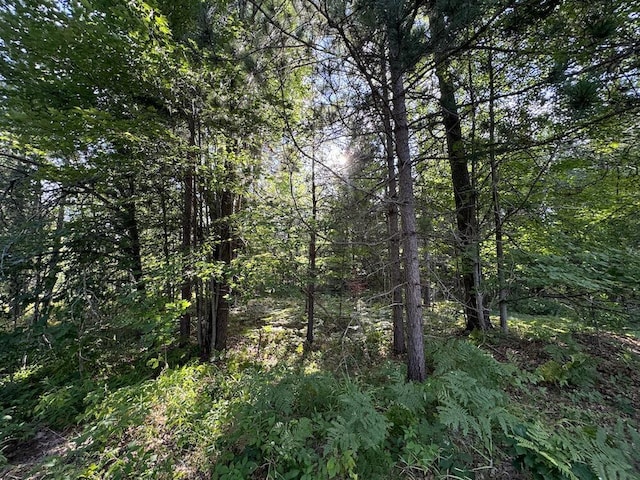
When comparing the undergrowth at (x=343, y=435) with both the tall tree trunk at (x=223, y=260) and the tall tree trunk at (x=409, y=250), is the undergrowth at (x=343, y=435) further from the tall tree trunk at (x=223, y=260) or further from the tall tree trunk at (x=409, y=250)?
the tall tree trunk at (x=223, y=260)

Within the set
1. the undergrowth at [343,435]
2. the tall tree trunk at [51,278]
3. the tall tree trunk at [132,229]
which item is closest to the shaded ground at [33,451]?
the undergrowth at [343,435]

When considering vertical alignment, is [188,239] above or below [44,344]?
above

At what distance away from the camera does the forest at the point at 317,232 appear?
2.29 metres

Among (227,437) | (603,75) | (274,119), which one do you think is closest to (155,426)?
(227,437)

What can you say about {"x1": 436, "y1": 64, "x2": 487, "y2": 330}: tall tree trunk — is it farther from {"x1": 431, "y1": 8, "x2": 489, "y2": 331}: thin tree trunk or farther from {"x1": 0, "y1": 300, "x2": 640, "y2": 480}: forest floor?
{"x1": 0, "y1": 300, "x2": 640, "y2": 480}: forest floor

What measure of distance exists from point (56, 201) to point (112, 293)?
1787mm

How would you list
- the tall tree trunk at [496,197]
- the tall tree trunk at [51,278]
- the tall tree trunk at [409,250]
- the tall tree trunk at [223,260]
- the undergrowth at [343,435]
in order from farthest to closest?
the tall tree trunk at [223,260]
the tall tree trunk at [51,278]
the tall tree trunk at [496,197]
the tall tree trunk at [409,250]
the undergrowth at [343,435]

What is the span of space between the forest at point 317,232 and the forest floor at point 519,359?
43 mm

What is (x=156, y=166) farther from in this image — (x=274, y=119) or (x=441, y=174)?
(x=441, y=174)

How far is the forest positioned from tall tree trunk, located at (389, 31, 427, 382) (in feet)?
0.11

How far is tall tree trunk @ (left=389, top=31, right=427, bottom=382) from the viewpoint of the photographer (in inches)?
112

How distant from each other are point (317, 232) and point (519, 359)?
3.80 meters

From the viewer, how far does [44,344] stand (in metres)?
3.74

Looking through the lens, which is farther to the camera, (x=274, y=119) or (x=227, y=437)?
(x=274, y=119)
